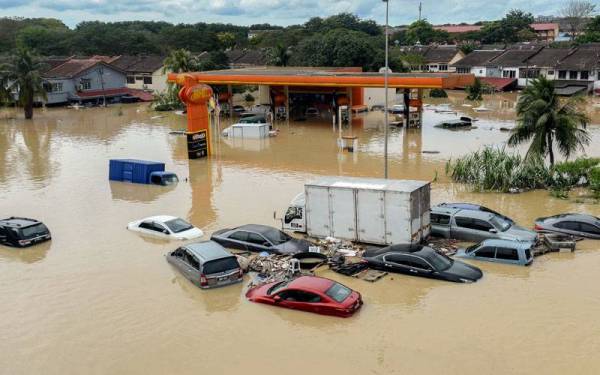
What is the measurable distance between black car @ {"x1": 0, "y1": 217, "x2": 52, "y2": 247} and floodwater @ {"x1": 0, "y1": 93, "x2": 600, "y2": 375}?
15.8 inches

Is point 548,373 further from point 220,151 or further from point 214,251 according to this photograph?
point 220,151

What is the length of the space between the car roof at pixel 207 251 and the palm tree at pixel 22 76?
46.7 m

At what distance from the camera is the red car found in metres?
16.4

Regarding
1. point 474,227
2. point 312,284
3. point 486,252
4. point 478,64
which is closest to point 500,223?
point 474,227

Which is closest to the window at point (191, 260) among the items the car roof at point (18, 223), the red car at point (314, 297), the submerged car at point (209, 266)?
the submerged car at point (209, 266)

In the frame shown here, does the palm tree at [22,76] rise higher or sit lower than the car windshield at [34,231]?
higher

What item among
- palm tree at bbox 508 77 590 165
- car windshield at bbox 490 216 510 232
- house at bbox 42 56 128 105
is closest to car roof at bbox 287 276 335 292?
car windshield at bbox 490 216 510 232

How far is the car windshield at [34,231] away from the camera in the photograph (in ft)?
74.4

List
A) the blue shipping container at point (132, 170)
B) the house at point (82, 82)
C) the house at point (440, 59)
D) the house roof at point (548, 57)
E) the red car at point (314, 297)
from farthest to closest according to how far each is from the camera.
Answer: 1. the house at point (440, 59)
2. the house roof at point (548, 57)
3. the house at point (82, 82)
4. the blue shipping container at point (132, 170)
5. the red car at point (314, 297)

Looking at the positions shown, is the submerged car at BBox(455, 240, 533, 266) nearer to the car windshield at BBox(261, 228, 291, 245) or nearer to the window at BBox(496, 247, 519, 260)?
the window at BBox(496, 247, 519, 260)

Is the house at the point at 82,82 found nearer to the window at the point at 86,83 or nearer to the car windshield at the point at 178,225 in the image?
the window at the point at 86,83

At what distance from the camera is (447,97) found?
75438 millimetres

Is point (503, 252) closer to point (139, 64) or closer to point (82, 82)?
point (82, 82)

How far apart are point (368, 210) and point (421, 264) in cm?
321
